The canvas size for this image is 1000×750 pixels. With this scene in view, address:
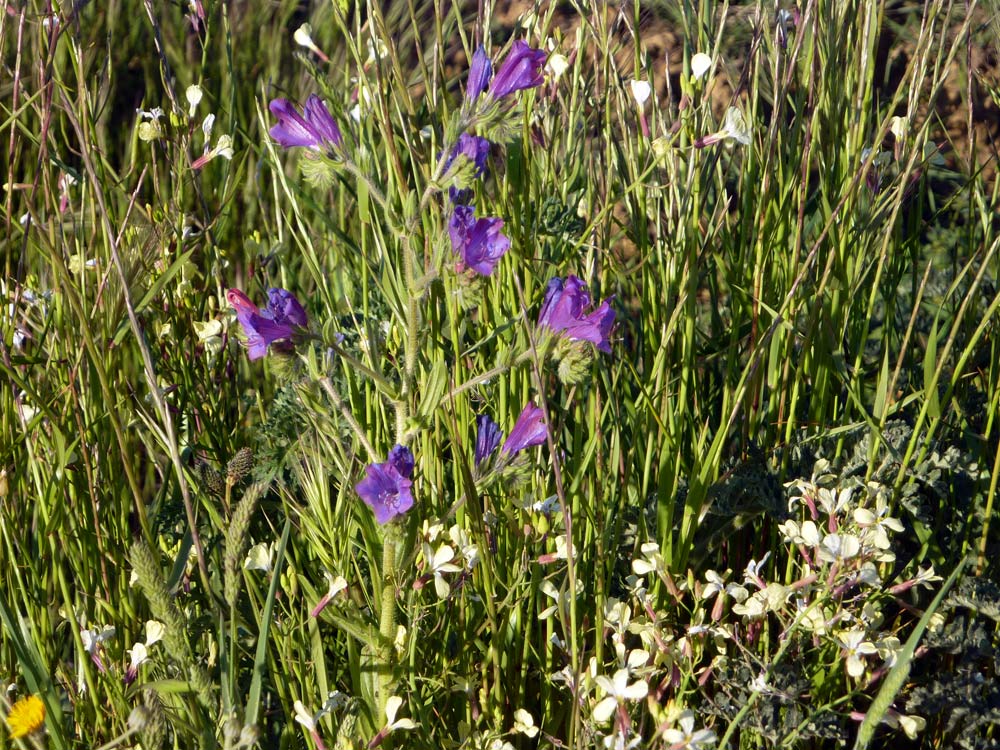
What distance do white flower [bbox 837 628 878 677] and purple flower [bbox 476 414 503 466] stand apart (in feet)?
1.53

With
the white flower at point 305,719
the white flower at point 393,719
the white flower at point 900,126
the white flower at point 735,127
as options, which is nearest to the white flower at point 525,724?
the white flower at point 393,719

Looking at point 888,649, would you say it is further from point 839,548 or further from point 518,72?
point 518,72

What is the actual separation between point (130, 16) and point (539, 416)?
2.80 meters

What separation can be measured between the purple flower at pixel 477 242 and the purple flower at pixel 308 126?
16 centimetres

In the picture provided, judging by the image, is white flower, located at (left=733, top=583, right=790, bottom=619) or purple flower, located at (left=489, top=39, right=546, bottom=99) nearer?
purple flower, located at (left=489, top=39, right=546, bottom=99)

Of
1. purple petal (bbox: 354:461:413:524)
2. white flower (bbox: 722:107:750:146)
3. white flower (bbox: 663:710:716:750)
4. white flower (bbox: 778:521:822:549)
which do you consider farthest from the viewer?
white flower (bbox: 722:107:750:146)

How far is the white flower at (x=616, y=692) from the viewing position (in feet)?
3.53

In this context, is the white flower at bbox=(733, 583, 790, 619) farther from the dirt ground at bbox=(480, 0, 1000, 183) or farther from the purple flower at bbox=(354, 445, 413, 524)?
the dirt ground at bbox=(480, 0, 1000, 183)

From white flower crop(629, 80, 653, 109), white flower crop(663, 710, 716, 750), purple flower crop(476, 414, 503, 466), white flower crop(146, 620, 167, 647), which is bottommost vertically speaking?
white flower crop(663, 710, 716, 750)

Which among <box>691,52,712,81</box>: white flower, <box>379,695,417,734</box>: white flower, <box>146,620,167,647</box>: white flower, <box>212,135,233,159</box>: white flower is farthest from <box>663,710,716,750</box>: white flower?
<box>212,135,233,159</box>: white flower

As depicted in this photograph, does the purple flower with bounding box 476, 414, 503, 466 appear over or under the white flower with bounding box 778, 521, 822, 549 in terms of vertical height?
over

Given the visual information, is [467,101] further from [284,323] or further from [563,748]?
[563,748]

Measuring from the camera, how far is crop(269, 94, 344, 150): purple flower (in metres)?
0.98

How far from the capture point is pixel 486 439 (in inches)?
42.0
